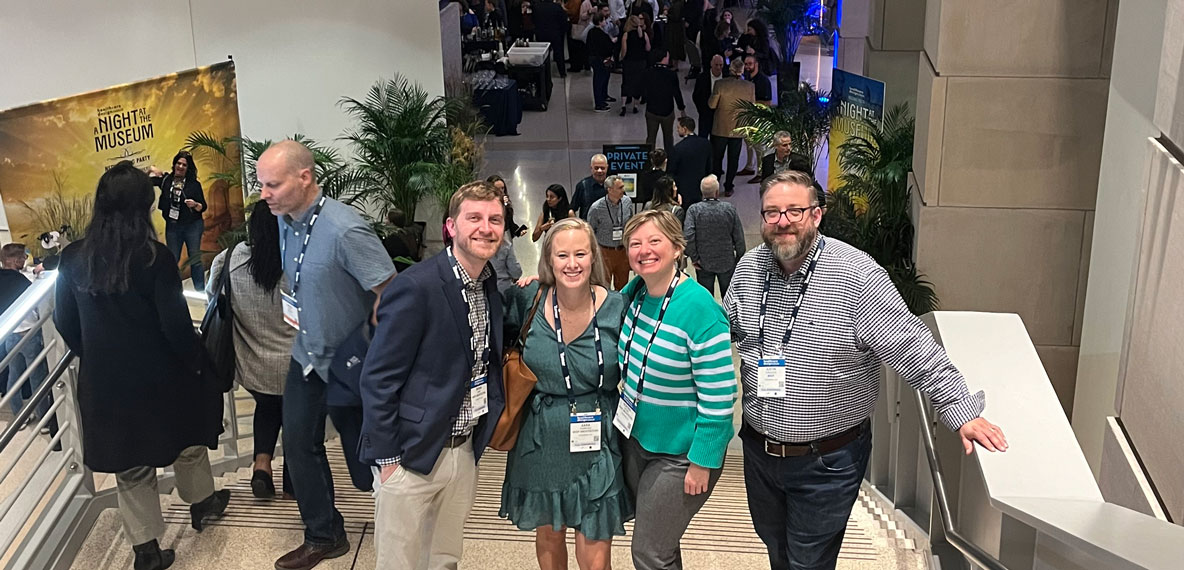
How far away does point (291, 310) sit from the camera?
435 cm

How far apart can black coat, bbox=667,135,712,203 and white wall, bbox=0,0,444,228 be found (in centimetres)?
264

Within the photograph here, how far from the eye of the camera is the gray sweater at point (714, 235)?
8.95m

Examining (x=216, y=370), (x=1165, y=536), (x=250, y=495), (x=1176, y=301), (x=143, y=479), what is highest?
(x=1176, y=301)

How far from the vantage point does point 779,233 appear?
10.9ft

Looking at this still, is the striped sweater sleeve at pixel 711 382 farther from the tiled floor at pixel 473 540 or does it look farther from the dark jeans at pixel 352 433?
the dark jeans at pixel 352 433

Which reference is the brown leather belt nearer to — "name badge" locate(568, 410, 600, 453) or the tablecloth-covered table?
"name badge" locate(568, 410, 600, 453)

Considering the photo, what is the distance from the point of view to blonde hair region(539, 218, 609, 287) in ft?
11.6

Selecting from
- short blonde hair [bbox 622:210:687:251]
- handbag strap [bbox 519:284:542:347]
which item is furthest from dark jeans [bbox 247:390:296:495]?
short blonde hair [bbox 622:210:687:251]

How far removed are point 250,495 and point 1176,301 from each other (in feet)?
13.0

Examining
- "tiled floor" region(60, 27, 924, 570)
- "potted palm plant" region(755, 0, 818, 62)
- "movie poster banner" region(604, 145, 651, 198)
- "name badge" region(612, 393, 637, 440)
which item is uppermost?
"potted palm plant" region(755, 0, 818, 62)

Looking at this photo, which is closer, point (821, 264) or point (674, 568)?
point (821, 264)

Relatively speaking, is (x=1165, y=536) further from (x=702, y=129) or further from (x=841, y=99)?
(x=702, y=129)

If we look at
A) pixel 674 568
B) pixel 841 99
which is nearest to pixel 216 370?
pixel 674 568

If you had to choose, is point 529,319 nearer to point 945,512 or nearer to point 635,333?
point 635,333
